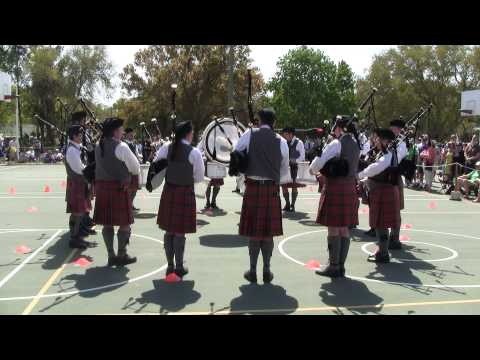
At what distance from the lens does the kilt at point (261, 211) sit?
15.9ft

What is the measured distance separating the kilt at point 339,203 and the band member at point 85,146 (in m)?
3.13

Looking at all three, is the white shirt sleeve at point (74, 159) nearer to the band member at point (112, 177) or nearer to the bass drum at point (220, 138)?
the band member at point (112, 177)

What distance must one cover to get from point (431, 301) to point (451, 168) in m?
10.7

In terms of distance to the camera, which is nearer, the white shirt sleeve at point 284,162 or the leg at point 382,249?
the white shirt sleeve at point 284,162

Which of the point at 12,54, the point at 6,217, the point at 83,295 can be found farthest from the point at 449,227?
the point at 12,54

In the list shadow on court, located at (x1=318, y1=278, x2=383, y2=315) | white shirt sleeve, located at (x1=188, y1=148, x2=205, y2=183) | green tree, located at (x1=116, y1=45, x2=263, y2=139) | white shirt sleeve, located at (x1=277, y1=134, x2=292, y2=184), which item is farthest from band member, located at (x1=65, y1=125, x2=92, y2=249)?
green tree, located at (x1=116, y1=45, x2=263, y2=139)

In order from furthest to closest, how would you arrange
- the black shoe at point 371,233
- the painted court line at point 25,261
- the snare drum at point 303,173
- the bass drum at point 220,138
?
the snare drum at point 303,173
the black shoe at point 371,233
the bass drum at point 220,138
the painted court line at point 25,261

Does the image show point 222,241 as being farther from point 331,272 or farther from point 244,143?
point 244,143

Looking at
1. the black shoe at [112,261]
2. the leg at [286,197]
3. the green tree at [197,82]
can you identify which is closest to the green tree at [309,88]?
the green tree at [197,82]

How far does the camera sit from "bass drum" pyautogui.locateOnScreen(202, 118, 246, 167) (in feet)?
23.8

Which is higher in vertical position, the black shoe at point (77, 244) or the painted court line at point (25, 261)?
the black shoe at point (77, 244)

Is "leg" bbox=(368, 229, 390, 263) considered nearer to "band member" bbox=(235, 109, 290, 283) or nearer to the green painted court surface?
the green painted court surface

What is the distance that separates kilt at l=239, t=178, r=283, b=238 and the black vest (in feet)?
2.01

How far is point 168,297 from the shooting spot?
14.7ft
